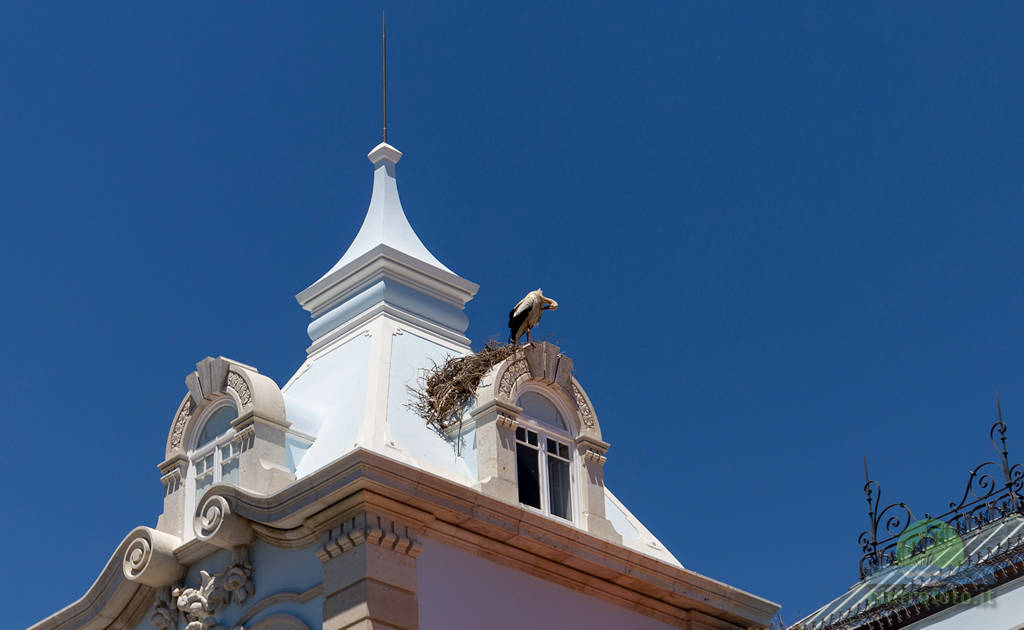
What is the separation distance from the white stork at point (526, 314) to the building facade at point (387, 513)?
0.35m

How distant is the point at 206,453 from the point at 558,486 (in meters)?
4.69

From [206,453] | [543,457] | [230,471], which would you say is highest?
[206,453]

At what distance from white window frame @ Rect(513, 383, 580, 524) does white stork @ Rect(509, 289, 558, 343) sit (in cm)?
79

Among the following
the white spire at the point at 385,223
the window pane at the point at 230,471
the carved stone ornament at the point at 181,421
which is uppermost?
the white spire at the point at 385,223

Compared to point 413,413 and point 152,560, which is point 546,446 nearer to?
point 413,413

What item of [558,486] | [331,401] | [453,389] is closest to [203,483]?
[331,401]

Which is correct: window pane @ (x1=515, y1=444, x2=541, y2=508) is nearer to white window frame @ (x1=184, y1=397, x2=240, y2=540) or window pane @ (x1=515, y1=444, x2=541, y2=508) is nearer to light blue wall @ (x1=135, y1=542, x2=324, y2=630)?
light blue wall @ (x1=135, y1=542, x2=324, y2=630)

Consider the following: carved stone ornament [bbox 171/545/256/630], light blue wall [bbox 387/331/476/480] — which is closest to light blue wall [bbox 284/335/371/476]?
light blue wall [bbox 387/331/476/480]

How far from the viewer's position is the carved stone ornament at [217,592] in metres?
20.4

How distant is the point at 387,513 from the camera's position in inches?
765

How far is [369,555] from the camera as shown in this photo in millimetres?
19062

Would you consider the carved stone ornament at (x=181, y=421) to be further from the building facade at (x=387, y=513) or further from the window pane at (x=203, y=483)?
the window pane at (x=203, y=483)

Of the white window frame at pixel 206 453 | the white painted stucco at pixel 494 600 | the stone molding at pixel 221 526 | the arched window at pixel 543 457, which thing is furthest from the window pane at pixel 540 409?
the stone molding at pixel 221 526

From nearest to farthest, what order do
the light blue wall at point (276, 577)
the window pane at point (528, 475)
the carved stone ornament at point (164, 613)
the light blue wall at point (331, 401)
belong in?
the light blue wall at point (276, 577) < the carved stone ornament at point (164, 613) < the light blue wall at point (331, 401) < the window pane at point (528, 475)
